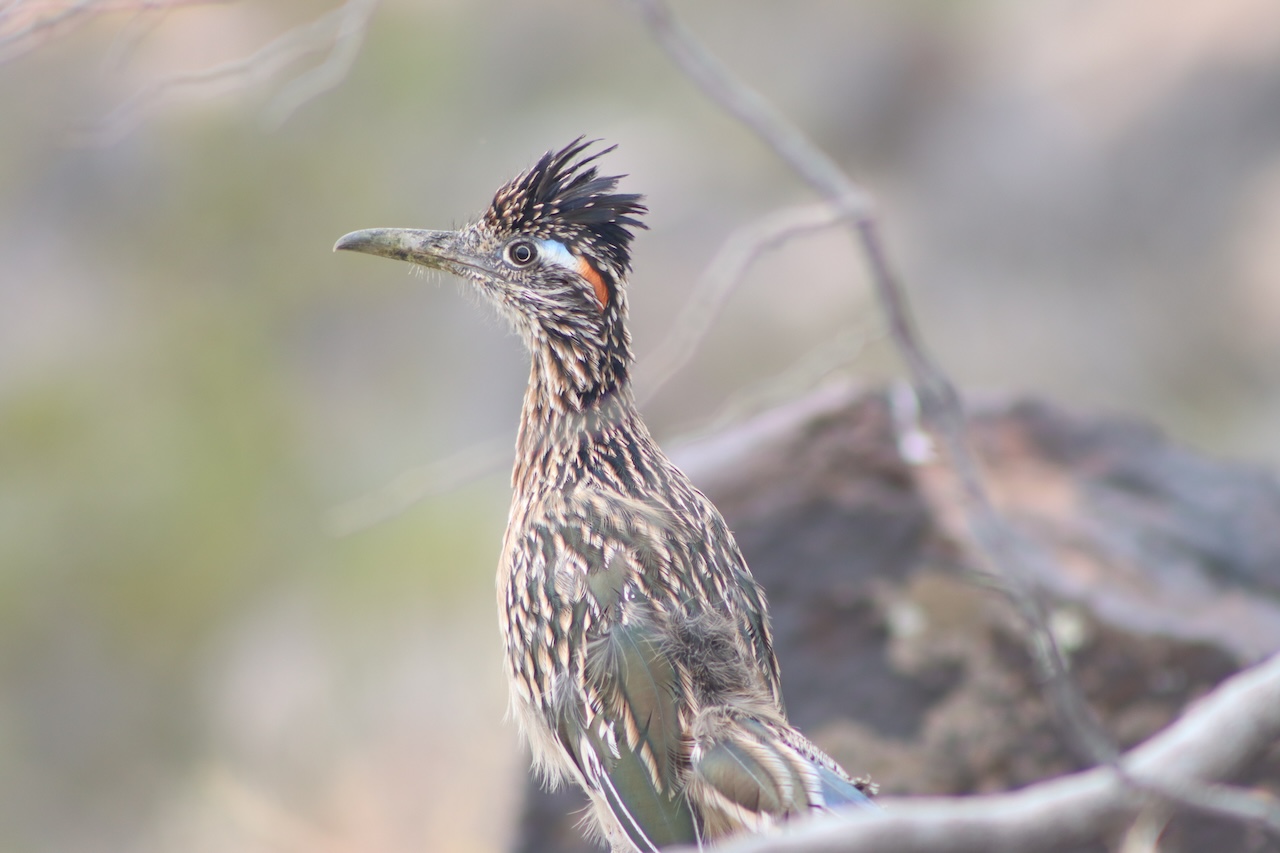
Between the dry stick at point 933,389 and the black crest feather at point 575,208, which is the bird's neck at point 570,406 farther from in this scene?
the dry stick at point 933,389

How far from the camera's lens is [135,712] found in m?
13.3

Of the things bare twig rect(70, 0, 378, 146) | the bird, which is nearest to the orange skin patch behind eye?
the bird

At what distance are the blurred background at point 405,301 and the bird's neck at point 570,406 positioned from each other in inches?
206

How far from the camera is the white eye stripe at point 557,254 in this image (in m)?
4.38

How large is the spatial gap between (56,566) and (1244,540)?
437 inches

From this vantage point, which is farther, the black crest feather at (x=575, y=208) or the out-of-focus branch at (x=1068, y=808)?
the black crest feather at (x=575, y=208)

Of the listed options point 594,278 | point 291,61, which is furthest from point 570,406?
point 291,61

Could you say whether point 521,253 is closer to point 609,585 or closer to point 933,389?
point 609,585

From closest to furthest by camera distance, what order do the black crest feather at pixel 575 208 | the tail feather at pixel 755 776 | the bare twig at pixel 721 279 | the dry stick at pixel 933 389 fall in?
the dry stick at pixel 933 389 < the bare twig at pixel 721 279 < the tail feather at pixel 755 776 < the black crest feather at pixel 575 208

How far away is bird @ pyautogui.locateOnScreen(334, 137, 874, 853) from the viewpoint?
3.64 m

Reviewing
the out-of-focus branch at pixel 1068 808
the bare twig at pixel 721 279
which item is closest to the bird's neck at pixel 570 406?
the bare twig at pixel 721 279

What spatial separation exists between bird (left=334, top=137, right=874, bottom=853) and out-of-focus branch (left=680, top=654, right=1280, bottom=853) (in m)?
0.92

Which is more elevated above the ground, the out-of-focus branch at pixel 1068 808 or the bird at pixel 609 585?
the bird at pixel 609 585

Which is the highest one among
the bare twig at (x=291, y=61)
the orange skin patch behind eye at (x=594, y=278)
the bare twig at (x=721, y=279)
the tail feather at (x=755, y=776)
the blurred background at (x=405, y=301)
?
the blurred background at (x=405, y=301)
